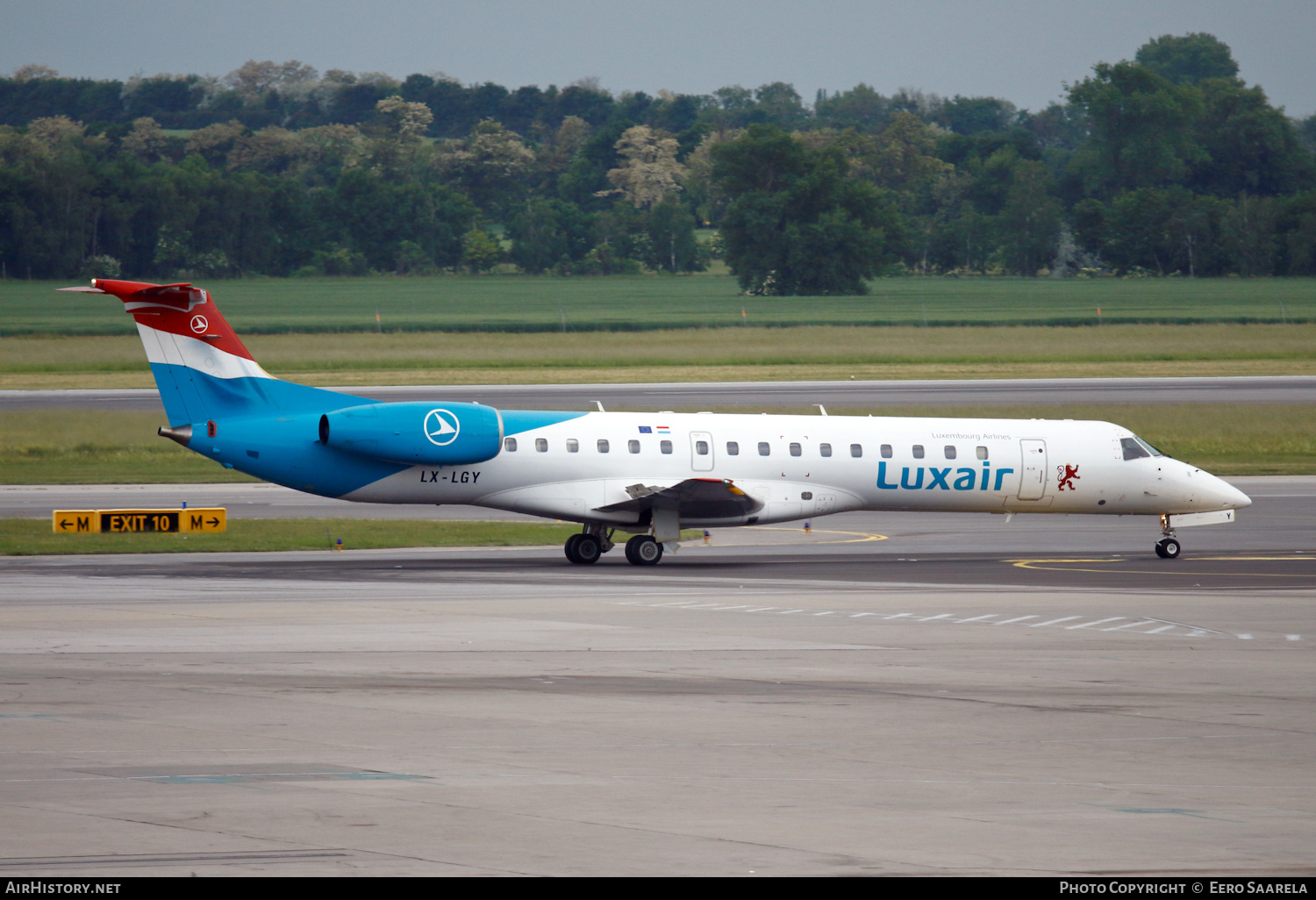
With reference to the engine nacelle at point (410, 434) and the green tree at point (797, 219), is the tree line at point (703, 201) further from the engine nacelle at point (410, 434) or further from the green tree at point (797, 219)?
the engine nacelle at point (410, 434)

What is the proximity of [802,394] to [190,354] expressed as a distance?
35.8 m

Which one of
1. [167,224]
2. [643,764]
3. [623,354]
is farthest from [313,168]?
[643,764]

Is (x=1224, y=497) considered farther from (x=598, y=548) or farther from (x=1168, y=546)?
(x=598, y=548)

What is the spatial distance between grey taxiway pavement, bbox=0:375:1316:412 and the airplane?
2429 centimetres

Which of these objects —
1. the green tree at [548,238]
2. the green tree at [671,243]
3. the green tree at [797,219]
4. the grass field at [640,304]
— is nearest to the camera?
the grass field at [640,304]

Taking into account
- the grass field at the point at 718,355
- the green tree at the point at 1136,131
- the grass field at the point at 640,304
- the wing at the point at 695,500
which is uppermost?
the green tree at the point at 1136,131

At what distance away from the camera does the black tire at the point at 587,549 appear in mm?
27766

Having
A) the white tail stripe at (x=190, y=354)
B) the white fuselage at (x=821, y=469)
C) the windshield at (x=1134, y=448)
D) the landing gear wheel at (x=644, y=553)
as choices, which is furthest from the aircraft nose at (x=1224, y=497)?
the white tail stripe at (x=190, y=354)

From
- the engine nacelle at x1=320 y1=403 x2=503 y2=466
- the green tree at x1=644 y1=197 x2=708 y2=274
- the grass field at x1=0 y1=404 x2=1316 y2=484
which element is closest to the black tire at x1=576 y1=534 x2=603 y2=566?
the engine nacelle at x1=320 y1=403 x2=503 y2=466

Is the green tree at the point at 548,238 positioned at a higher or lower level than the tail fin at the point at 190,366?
higher

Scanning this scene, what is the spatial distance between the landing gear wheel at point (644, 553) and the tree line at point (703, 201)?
98481mm

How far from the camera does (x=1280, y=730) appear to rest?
1376 centimetres

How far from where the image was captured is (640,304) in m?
132
